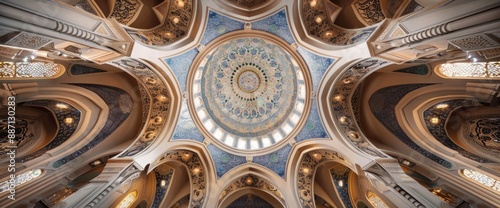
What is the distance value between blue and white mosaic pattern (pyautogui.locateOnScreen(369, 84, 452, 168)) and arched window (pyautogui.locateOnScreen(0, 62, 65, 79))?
12.4 meters

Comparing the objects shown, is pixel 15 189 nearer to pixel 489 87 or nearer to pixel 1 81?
pixel 1 81

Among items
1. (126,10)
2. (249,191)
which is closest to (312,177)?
(249,191)

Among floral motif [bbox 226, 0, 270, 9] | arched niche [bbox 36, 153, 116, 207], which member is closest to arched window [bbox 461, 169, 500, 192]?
floral motif [bbox 226, 0, 270, 9]

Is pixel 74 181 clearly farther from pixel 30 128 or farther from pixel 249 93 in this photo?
pixel 249 93

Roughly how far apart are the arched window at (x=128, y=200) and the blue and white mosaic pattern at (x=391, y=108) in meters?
11.5

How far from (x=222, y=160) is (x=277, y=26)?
276 inches

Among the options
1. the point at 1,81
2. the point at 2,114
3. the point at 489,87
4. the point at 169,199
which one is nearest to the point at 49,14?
the point at 1,81

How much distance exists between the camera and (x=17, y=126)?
7.33 metres

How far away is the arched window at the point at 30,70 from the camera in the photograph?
6.65m

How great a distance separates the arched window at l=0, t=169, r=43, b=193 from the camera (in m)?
6.09

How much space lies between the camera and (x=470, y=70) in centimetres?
735

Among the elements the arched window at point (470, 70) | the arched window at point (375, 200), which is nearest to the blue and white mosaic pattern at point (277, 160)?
the arched window at point (375, 200)

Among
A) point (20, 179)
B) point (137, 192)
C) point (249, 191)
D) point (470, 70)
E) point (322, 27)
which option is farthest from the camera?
point (249, 191)

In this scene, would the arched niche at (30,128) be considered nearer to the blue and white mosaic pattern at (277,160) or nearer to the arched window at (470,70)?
the blue and white mosaic pattern at (277,160)
